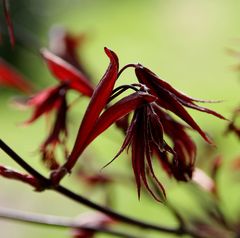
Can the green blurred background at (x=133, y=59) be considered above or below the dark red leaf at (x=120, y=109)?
below

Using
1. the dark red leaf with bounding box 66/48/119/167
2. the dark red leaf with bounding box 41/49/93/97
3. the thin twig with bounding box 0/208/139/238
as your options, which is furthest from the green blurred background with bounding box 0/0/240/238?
the dark red leaf with bounding box 66/48/119/167

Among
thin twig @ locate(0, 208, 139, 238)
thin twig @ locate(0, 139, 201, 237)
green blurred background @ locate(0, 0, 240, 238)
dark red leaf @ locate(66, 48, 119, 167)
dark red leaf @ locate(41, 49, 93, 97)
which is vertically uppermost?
dark red leaf @ locate(66, 48, 119, 167)

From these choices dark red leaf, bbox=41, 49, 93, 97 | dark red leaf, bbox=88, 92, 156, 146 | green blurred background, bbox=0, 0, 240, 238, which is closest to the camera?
dark red leaf, bbox=88, 92, 156, 146

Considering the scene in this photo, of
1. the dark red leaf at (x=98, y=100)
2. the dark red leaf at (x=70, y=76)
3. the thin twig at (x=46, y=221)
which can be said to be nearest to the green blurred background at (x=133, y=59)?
the thin twig at (x=46, y=221)

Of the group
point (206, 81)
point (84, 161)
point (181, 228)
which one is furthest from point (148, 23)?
point (181, 228)

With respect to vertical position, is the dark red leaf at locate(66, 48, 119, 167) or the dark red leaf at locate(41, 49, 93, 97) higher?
the dark red leaf at locate(66, 48, 119, 167)

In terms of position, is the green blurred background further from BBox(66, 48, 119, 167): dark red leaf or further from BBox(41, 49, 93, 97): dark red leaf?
BBox(66, 48, 119, 167): dark red leaf

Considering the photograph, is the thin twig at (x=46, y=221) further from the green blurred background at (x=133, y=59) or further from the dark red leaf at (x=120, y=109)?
the green blurred background at (x=133, y=59)

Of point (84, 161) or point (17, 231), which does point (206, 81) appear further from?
point (84, 161)
